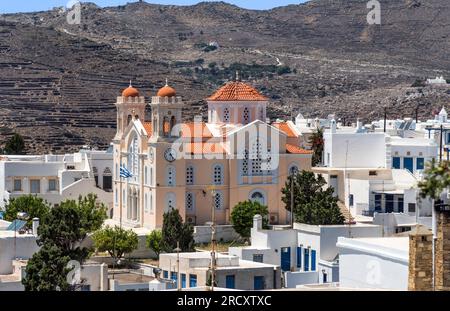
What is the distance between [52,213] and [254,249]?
6.02 m

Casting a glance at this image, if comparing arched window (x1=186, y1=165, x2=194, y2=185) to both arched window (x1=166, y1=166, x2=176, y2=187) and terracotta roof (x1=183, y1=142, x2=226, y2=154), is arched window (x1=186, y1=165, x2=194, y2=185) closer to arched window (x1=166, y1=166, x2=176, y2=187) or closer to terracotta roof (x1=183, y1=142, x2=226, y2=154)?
terracotta roof (x1=183, y1=142, x2=226, y2=154)

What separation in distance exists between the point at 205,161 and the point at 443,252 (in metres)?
38.4

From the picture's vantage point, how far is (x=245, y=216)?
55.9m

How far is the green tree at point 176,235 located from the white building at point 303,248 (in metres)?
2.01

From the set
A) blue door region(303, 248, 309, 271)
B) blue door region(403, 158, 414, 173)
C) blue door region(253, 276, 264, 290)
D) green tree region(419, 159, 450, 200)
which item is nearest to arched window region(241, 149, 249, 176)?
blue door region(403, 158, 414, 173)

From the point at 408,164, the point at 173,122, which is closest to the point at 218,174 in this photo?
the point at 173,122

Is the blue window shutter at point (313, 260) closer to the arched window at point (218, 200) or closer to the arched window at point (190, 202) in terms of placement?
the arched window at point (218, 200)

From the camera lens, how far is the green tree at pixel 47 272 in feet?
124

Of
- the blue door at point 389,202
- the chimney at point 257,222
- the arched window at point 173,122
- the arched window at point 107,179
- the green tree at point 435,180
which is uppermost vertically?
the arched window at point 173,122

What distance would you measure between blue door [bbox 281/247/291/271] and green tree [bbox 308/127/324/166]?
16.9 m

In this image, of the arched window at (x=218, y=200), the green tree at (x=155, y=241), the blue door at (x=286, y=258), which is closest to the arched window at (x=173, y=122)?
the arched window at (x=218, y=200)

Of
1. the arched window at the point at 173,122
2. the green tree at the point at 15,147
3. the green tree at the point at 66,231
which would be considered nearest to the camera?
the green tree at the point at 66,231

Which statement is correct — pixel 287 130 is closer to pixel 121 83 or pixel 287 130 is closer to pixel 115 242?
pixel 115 242
